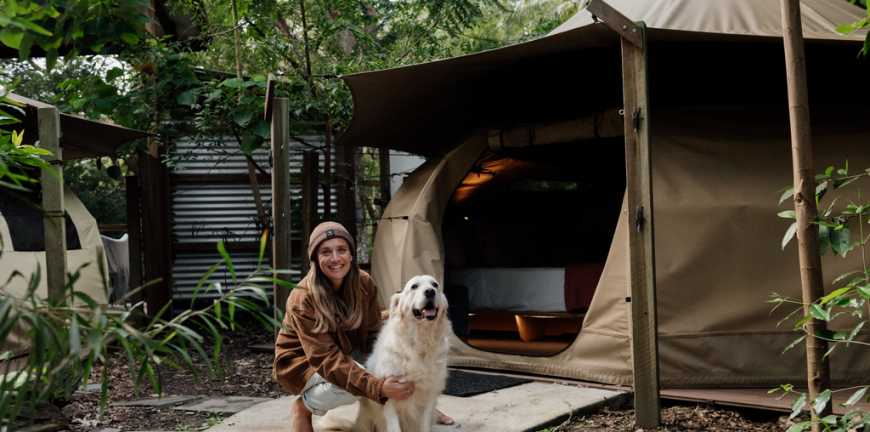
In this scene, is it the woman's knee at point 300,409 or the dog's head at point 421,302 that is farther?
the woman's knee at point 300,409

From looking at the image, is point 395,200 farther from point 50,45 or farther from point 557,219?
point 50,45

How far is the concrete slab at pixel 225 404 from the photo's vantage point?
441cm

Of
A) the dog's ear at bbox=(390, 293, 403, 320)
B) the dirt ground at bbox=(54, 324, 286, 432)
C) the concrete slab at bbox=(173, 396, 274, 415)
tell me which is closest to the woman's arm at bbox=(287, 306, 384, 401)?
the dog's ear at bbox=(390, 293, 403, 320)

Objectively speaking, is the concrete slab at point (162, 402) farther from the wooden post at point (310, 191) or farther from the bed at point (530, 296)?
the bed at point (530, 296)

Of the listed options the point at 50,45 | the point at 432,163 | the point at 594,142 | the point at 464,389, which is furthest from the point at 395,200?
the point at 50,45

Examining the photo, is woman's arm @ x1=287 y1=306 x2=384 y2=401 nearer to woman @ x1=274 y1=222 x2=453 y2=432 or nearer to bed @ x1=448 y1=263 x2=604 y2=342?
woman @ x1=274 y1=222 x2=453 y2=432

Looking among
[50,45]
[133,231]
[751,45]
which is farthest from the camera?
[133,231]

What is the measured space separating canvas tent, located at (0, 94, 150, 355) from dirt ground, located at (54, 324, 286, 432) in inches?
32.4

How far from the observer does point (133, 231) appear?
7285 mm

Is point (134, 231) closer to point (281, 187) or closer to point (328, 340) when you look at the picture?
point (281, 187)

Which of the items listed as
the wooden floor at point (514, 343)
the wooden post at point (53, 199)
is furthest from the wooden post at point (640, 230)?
the wooden post at point (53, 199)

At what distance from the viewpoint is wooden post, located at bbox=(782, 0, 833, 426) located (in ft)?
8.76

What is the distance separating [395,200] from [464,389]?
2286 millimetres

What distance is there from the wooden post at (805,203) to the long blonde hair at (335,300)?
2.08m
